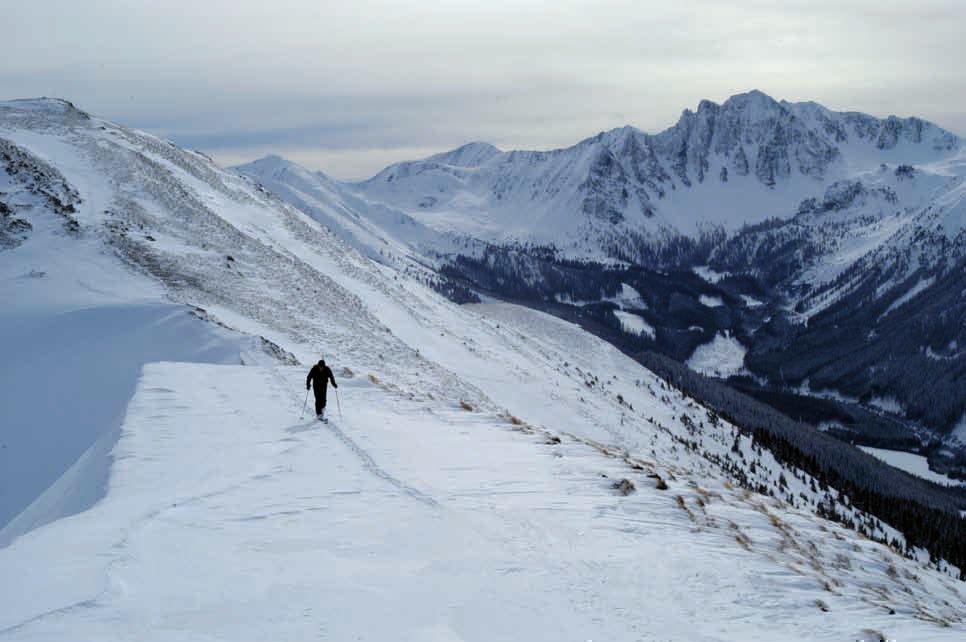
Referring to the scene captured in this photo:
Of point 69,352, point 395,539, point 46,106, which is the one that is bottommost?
point 69,352

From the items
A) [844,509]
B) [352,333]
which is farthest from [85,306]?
[844,509]

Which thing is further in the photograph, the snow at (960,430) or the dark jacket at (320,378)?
the snow at (960,430)

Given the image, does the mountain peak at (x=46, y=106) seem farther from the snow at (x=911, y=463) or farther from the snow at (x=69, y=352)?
the snow at (x=911, y=463)

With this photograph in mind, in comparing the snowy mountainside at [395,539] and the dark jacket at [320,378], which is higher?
the dark jacket at [320,378]

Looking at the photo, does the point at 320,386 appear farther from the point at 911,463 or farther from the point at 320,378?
the point at 911,463

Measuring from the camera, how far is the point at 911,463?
543ft

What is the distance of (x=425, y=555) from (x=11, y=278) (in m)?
35.7

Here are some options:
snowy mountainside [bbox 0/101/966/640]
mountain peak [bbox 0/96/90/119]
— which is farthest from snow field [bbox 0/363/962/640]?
mountain peak [bbox 0/96/90/119]

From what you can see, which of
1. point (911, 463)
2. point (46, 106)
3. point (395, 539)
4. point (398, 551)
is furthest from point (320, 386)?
point (911, 463)

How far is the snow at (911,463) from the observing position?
15212 centimetres

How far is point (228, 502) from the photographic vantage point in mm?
12820

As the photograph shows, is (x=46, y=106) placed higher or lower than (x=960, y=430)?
higher

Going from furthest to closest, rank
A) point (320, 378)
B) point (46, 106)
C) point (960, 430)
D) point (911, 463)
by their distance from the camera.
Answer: point (960, 430)
point (911, 463)
point (46, 106)
point (320, 378)

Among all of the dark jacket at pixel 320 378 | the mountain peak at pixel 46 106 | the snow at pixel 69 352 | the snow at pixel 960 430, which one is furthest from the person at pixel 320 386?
the snow at pixel 960 430
